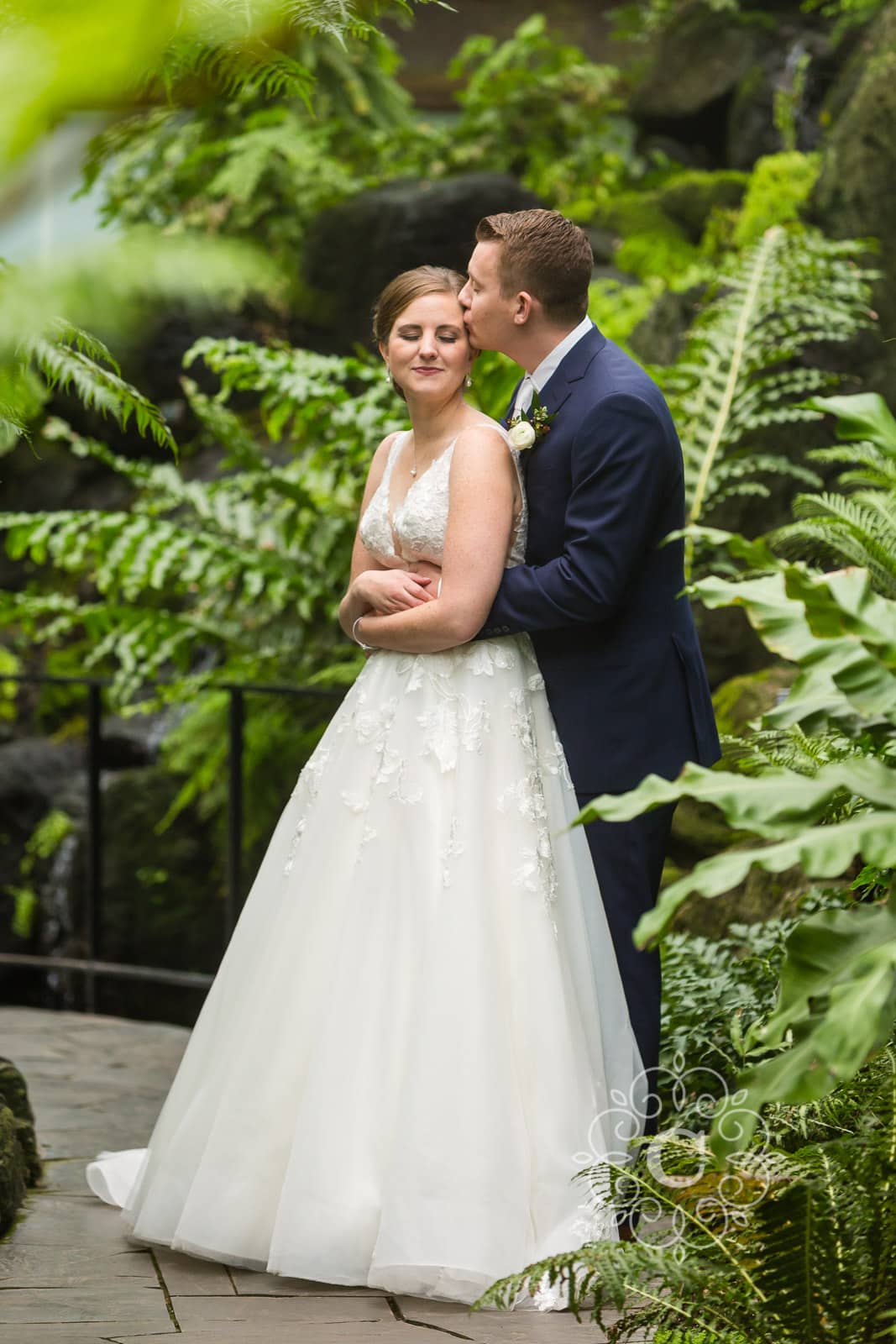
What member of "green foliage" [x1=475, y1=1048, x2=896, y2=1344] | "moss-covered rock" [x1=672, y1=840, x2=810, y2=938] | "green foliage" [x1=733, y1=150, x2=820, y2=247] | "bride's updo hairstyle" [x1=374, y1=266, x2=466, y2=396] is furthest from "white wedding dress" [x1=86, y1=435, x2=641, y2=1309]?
"green foliage" [x1=733, y1=150, x2=820, y2=247]

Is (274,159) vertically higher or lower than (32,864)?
higher

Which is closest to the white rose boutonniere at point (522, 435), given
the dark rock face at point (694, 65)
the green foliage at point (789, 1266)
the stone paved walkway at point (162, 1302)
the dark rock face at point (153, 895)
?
the green foliage at point (789, 1266)

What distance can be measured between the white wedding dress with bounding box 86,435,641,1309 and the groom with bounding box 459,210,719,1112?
0.08 meters

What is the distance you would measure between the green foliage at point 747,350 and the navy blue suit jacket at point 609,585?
97.1 inches

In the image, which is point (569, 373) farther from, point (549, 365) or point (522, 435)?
point (522, 435)

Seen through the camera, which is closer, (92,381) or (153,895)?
(92,381)

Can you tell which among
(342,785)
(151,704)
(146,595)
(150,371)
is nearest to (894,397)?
(151,704)

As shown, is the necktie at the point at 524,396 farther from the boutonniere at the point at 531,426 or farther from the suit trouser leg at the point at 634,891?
the suit trouser leg at the point at 634,891

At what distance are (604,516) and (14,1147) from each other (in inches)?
81.5

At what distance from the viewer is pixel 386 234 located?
10984 mm

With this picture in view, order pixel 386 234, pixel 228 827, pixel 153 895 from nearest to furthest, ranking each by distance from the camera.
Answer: pixel 228 827, pixel 153 895, pixel 386 234

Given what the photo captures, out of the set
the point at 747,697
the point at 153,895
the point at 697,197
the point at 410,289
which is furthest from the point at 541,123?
the point at 410,289

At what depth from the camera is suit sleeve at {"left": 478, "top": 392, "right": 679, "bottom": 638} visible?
297 centimetres

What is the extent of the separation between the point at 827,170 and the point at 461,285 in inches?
198
